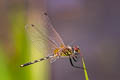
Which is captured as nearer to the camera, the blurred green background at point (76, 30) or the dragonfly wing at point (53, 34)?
the dragonfly wing at point (53, 34)

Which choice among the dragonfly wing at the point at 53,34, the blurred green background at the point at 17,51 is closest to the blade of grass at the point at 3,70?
the blurred green background at the point at 17,51

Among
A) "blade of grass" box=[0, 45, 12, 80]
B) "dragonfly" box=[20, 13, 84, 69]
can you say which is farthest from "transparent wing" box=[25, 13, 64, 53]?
"blade of grass" box=[0, 45, 12, 80]

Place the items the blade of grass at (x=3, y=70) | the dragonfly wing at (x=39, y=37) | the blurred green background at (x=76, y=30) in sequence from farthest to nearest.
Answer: the blurred green background at (x=76, y=30) < the dragonfly wing at (x=39, y=37) < the blade of grass at (x=3, y=70)

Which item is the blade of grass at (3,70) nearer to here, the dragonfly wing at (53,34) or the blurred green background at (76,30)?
the blurred green background at (76,30)

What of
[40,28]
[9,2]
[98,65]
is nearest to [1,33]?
[9,2]

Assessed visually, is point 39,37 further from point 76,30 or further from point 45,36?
point 76,30

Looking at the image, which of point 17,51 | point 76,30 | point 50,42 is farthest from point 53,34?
point 76,30
